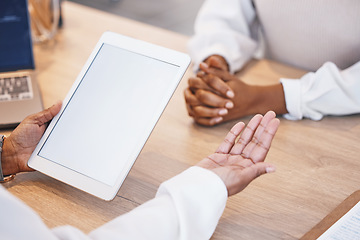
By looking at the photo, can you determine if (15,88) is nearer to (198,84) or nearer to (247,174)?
(198,84)

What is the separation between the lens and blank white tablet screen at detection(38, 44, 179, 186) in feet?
2.85

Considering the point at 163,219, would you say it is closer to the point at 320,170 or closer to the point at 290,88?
the point at 320,170

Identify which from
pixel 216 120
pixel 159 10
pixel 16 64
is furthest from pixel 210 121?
pixel 159 10

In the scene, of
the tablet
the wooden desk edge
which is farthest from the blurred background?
the wooden desk edge

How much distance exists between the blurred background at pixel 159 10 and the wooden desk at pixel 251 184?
2.46 metres

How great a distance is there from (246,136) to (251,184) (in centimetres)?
10

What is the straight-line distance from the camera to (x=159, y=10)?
394 centimetres

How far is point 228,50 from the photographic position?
53.9 inches

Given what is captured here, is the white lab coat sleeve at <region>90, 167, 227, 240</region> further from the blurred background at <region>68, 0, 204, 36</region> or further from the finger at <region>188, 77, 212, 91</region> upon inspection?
the blurred background at <region>68, 0, 204, 36</region>

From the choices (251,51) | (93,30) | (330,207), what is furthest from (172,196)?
(93,30)

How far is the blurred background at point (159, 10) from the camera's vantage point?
3.70 meters

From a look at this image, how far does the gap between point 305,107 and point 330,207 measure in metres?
0.33

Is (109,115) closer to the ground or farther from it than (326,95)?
farther from it

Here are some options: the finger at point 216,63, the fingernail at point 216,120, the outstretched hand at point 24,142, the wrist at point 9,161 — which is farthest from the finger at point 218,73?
the wrist at point 9,161
